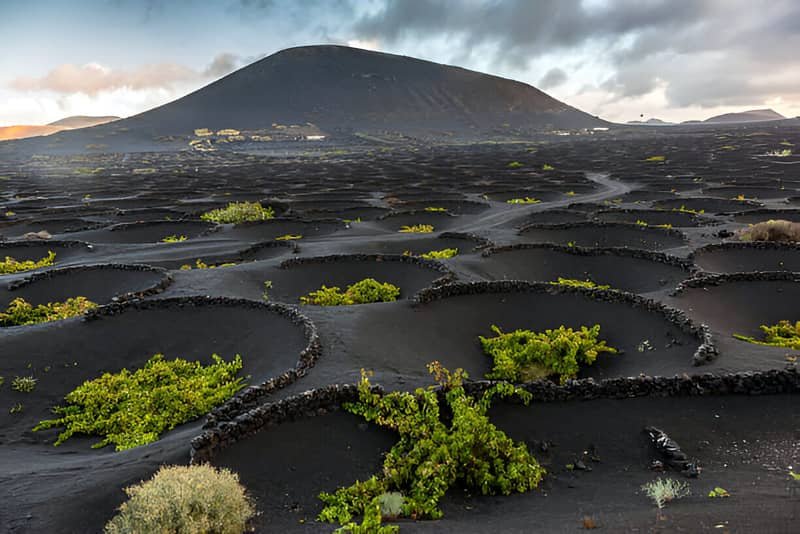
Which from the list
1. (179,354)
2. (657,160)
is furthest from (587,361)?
(657,160)

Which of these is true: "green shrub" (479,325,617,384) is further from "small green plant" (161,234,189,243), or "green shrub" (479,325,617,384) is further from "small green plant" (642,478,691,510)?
"small green plant" (161,234,189,243)

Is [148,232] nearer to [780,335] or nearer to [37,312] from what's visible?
[37,312]

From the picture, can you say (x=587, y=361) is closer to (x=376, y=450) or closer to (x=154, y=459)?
(x=376, y=450)

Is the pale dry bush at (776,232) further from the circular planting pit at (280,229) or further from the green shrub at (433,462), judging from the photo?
the circular planting pit at (280,229)

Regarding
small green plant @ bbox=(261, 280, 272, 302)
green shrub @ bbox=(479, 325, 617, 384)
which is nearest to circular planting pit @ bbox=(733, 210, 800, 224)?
green shrub @ bbox=(479, 325, 617, 384)

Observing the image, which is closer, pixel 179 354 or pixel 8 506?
pixel 8 506

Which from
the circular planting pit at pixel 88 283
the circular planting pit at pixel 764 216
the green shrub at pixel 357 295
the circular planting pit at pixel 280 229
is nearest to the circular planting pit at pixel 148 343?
the green shrub at pixel 357 295

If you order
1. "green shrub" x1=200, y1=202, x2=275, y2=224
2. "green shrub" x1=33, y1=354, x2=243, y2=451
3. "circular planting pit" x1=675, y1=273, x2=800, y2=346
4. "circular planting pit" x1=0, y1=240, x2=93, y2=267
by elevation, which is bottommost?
"green shrub" x1=33, y1=354, x2=243, y2=451
